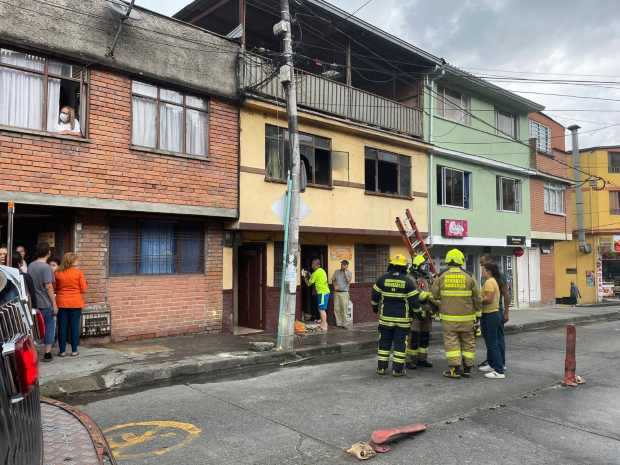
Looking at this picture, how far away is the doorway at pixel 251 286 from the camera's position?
12.4 metres

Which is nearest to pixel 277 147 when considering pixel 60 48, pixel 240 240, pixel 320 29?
pixel 240 240

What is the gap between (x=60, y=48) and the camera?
891 centimetres

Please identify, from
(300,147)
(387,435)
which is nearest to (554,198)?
(300,147)

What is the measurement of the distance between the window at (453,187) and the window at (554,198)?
6426 millimetres

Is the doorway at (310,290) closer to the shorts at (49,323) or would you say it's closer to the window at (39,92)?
the window at (39,92)

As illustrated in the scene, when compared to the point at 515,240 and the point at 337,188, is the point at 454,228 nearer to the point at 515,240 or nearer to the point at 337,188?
the point at 515,240

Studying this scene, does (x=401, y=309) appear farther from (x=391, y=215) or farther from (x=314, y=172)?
(x=391, y=215)

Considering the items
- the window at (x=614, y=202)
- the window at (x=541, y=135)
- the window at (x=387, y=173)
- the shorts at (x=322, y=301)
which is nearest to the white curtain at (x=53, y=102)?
the shorts at (x=322, y=301)

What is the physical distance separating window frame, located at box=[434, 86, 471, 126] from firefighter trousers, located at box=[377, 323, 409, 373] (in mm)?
11631

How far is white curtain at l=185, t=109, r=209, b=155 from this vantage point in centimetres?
1092

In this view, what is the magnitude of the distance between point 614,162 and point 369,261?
24.6 meters

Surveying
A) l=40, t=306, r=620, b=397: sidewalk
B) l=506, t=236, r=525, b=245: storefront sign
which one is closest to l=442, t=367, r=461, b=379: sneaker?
l=40, t=306, r=620, b=397: sidewalk

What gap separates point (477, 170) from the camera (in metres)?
18.8

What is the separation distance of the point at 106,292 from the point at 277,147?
532 centimetres
